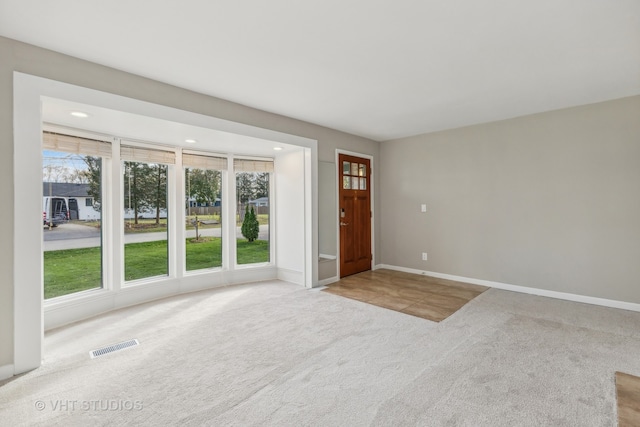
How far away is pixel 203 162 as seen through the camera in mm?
4633

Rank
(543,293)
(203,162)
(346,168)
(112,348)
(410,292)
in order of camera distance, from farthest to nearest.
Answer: (346,168)
(203,162)
(410,292)
(543,293)
(112,348)

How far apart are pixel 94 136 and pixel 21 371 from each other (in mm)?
2505

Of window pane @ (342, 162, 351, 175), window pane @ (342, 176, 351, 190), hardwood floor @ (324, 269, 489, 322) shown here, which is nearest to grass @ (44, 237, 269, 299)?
hardwood floor @ (324, 269, 489, 322)

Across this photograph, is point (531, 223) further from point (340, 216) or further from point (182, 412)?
point (182, 412)

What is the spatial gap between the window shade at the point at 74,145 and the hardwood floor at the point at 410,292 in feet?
11.6

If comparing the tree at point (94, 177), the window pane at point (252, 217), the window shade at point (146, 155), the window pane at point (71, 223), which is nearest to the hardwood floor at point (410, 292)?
the window pane at point (252, 217)

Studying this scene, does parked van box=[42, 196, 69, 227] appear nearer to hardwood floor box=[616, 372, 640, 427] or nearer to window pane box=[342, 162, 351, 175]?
window pane box=[342, 162, 351, 175]

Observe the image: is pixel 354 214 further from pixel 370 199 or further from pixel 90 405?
pixel 90 405

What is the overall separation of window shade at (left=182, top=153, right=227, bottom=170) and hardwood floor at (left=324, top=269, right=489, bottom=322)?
2.60m

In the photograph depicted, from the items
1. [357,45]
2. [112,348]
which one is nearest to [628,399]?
[357,45]

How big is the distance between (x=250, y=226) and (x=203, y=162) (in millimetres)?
1311

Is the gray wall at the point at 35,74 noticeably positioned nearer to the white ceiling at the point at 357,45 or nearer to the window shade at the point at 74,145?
the white ceiling at the point at 357,45

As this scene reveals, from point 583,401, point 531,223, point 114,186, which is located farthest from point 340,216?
point 583,401

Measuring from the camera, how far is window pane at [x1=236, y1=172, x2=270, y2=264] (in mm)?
5105
